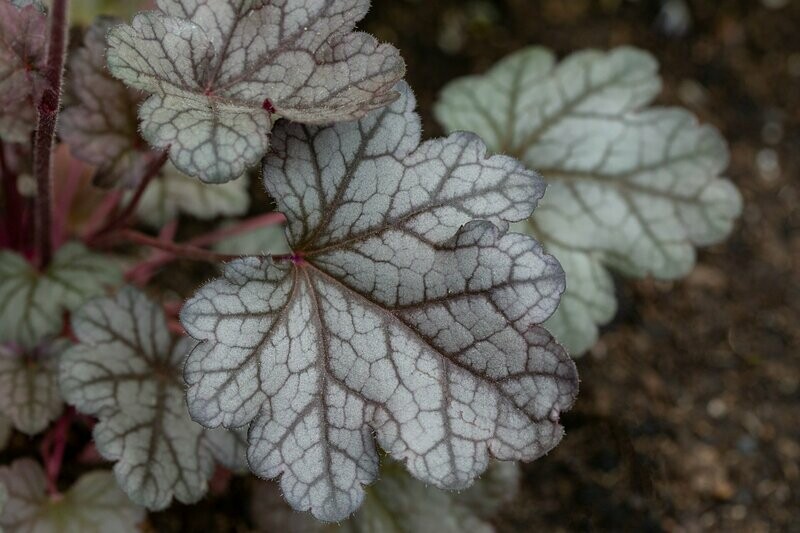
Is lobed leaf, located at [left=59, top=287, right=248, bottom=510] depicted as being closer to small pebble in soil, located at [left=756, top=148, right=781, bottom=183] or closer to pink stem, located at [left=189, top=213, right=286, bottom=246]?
pink stem, located at [left=189, top=213, right=286, bottom=246]

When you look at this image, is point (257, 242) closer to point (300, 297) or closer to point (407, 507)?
point (407, 507)

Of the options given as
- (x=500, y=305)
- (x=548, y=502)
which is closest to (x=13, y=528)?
(x=500, y=305)

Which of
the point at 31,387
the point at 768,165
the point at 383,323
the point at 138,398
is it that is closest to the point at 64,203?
the point at 31,387

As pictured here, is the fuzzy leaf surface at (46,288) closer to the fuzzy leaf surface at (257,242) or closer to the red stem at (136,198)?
the red stem at (136,198)

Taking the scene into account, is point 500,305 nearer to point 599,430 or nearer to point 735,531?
point 599,430

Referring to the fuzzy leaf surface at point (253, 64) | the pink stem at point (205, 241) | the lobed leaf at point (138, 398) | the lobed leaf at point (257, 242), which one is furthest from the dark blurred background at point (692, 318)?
the fuzzy leaf surface at point (253, 64)

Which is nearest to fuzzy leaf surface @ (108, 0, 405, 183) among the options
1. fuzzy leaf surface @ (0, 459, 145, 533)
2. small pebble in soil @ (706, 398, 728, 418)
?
fuzzy leaf surface @ (0, 459, 145, 533)
